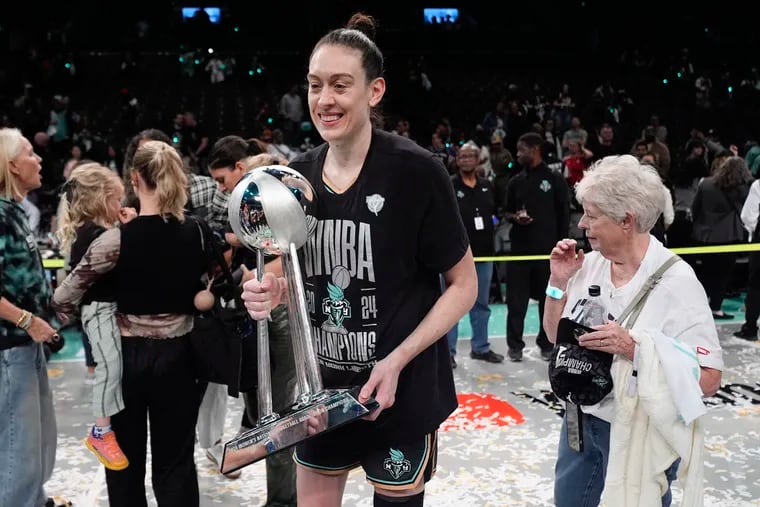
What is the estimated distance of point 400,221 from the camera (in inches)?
73.2

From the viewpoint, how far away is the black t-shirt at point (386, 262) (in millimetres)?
1860

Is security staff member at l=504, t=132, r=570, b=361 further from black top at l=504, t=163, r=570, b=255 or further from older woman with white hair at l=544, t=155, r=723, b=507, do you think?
older woman with white hair at l=544, t=155, r=723, b=507

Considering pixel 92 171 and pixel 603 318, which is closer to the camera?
pixel 603 318

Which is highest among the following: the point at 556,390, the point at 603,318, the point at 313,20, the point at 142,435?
the point at 313,20

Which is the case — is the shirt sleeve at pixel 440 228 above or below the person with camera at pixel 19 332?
above

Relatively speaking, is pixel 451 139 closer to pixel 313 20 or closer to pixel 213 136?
pixel 213 136

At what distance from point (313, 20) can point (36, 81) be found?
283 inches

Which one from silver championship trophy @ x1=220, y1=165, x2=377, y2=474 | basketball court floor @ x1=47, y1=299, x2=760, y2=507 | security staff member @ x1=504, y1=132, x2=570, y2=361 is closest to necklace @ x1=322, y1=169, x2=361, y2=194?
silver championship trophy @ x1=220, y1=165, x2=377, y2=474

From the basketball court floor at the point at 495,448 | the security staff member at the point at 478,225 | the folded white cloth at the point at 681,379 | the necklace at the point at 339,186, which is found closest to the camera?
the necklace at the point at 339,186

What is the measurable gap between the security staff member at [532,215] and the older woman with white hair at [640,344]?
11.8ft

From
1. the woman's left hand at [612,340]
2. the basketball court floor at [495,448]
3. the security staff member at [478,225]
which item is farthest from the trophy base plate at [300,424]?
the security staff member at [478,225]

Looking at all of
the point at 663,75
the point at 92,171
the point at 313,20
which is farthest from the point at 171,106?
the point at 92,171

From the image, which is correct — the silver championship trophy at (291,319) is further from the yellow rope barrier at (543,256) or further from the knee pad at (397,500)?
the yellow rope barrier at (543,256)

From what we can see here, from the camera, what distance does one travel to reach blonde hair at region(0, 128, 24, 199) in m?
2.95
